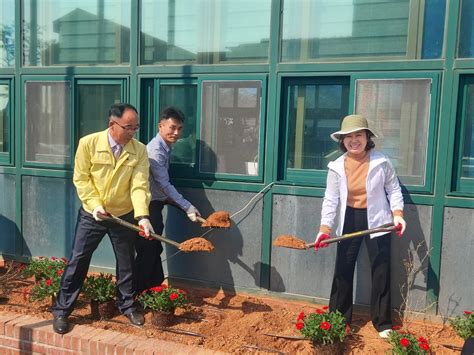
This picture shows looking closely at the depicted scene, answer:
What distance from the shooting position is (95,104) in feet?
17.2

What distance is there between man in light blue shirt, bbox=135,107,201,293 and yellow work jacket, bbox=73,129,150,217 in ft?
1.50

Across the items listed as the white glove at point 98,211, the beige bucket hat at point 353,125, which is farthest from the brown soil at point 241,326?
the beige bucket hat at point 353,125

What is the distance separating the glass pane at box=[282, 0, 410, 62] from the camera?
13.6ft

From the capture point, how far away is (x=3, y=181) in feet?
18.3

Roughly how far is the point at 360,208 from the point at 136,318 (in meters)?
2.00

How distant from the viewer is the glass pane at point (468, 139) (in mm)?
4008

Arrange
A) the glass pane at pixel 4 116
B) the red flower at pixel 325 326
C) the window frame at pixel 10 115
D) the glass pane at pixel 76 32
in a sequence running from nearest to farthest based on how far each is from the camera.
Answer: the red flower at pixel 325 326, the glass pane at pixel 76 32, the window frame at pixel 10 115, the glass pane at pixel 4 116

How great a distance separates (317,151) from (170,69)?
5.34 ft

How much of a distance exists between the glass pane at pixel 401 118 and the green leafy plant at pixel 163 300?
209cm

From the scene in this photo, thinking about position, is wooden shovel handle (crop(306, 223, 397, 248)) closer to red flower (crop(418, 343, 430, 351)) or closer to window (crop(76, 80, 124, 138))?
red flower (crop(418, 343, 430, 351))

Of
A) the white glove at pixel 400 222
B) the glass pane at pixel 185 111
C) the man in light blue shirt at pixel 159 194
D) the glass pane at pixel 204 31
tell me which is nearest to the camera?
the white glove at pixel 400 222

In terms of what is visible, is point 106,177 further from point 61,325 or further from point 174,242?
point 61,325

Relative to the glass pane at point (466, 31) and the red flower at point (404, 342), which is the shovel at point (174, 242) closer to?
the red flower at point (404, 342)

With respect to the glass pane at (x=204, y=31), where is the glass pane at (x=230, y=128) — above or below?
below
